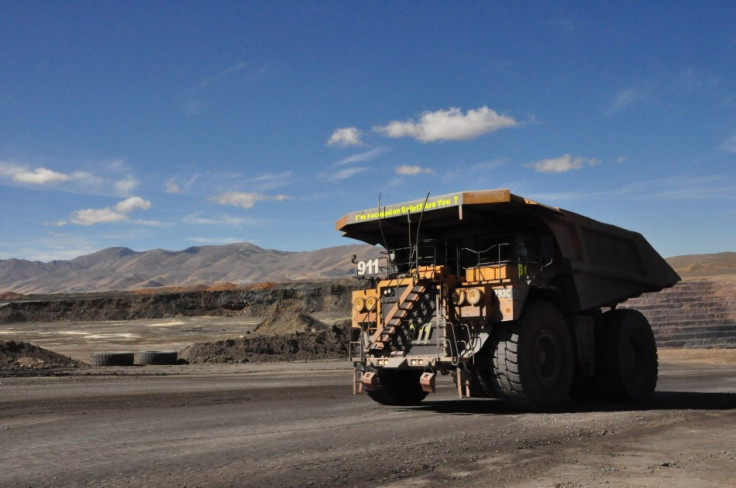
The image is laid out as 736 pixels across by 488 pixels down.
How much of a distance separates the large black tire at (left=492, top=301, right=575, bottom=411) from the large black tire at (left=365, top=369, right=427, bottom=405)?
6.63 feet

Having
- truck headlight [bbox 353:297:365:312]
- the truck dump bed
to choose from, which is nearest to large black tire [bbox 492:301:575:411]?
the truck dump bed

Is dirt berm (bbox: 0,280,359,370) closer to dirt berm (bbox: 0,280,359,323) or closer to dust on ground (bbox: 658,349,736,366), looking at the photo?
dirt berm (bbox: 0,280,359,323)

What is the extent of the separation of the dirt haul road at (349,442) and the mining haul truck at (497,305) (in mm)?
547

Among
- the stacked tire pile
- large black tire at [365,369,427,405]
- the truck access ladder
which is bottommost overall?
large black tire at [365,369,427,405]

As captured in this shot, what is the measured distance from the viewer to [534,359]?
10719 millimetres

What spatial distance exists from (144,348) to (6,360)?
14690 mm

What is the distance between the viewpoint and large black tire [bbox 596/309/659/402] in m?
12.7

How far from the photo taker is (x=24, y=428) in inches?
378

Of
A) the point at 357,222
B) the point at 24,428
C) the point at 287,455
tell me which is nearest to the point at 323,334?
the point at 357,222

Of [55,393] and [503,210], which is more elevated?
[503,210]

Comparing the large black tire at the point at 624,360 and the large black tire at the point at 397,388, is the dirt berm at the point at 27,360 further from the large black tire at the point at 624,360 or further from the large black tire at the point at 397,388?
the large black tire at the point at 624,360

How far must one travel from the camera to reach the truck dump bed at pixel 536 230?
11.0 meters

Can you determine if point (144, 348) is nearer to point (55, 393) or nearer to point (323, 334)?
point (323, 334)

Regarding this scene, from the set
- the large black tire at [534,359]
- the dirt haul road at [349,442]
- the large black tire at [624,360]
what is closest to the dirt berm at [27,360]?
the dirt haul road at [349,442]
